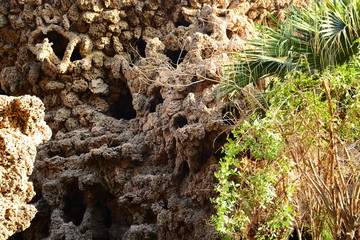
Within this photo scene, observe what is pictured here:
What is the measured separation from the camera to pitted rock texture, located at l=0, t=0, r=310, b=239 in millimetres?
6844

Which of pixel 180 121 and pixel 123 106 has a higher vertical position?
pixel 180 121

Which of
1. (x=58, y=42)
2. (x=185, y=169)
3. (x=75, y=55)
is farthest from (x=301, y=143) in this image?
(x=58, y=42)

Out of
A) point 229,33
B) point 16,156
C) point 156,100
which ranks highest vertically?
point 229,33

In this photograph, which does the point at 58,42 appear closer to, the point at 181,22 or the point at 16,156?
the point at 181,22

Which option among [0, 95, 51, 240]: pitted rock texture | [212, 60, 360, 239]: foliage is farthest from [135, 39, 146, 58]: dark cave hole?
[0, 95, 51, 240]: pitted rock texture

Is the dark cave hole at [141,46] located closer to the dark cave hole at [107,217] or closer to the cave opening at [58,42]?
the cave opening at [58,42]

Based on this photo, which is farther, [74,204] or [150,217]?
[74,204]

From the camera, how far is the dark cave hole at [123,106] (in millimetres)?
9133

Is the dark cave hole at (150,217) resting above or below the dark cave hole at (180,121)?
below

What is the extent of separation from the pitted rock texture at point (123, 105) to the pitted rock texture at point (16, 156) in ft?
9.08

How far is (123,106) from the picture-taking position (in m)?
9.36

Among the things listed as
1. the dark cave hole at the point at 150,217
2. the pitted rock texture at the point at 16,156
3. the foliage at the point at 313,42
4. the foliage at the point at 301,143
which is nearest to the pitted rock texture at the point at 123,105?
the dark cave hole at the point at 150,217

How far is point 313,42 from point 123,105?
5.14 metres

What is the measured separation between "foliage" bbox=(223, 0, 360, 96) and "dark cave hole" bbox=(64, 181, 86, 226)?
152 inches
